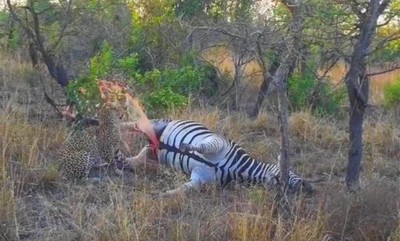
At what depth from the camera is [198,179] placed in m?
4.95

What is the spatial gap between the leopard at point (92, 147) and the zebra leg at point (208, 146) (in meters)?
0.52

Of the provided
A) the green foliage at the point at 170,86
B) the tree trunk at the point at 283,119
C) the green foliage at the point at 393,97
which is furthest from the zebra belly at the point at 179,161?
the green foliage at the point at 393,97

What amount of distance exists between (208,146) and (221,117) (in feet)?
7.97

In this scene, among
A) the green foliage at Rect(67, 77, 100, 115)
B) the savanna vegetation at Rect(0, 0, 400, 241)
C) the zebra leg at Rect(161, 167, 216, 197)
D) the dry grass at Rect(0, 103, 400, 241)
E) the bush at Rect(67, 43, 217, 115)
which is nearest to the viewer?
the dry grass at Rect(0, 103, 400, 241)

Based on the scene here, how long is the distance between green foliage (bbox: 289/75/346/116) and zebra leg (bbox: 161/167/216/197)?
3.72 metres

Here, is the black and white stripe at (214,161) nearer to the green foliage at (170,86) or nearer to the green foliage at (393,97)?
the green foliage at (170,86)

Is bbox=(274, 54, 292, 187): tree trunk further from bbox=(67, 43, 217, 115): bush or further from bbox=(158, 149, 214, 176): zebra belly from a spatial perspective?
bbox=(67, 43, 217, 115): bush

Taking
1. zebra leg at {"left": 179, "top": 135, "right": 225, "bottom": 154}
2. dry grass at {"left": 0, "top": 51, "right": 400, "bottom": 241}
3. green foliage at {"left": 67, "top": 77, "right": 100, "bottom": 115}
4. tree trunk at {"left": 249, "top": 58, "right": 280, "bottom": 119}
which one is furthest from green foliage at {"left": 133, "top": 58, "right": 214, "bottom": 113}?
zebra leg at {"left": 179, "top": 135, "right": 225, "bottom": 154}

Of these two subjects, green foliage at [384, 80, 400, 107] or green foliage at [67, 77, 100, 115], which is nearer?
green foliage at [67, 77, 100, 115]

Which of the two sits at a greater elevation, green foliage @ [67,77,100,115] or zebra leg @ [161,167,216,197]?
green foliage @ [67,77,100,115]

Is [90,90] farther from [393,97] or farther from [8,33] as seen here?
[393,97]

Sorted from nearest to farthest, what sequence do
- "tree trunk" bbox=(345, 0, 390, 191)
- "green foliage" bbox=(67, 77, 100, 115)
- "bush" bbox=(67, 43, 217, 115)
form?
"tree trunk" bbox=(345, 0, 390, 191)
"green foliage" bbox=(67, 77, 100, 115)
"bush" bbox=(67, 43, 217, 115)

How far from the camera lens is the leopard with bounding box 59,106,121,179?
503 centimetres

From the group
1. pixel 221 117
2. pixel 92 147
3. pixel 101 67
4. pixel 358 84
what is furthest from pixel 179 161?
pixel 221 117
